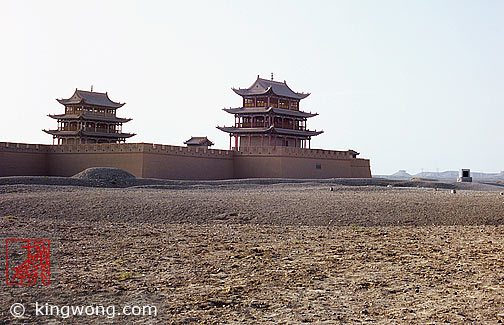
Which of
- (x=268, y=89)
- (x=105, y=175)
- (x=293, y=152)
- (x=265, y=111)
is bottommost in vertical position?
(x=105, y=175)

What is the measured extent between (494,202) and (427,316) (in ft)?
40.2

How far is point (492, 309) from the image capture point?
5.67 meters

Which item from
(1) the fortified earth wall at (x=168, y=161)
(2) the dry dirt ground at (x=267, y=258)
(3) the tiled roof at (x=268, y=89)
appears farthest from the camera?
(3) the tiled roof at (x=268, y=89)

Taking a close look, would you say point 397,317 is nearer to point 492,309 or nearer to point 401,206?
point 492,309

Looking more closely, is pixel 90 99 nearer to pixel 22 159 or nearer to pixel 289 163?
pixel 22 159

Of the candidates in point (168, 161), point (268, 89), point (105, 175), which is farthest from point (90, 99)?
point (105, 175)

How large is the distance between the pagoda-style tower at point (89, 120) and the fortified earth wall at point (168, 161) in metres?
9.36

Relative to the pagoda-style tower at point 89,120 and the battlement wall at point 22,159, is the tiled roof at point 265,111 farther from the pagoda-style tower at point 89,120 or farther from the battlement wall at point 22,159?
the battlement wall at point 22,159

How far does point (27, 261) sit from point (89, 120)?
40615mm

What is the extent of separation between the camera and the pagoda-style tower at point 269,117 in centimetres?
4197

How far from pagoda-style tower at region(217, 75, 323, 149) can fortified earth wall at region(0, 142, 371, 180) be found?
213 inches

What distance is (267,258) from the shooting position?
8.64 meters

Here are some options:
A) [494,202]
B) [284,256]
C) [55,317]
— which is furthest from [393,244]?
[494,202]

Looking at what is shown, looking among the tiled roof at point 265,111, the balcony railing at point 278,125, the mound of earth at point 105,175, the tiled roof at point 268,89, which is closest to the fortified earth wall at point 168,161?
Answer: the mound of earth at point 105,175
